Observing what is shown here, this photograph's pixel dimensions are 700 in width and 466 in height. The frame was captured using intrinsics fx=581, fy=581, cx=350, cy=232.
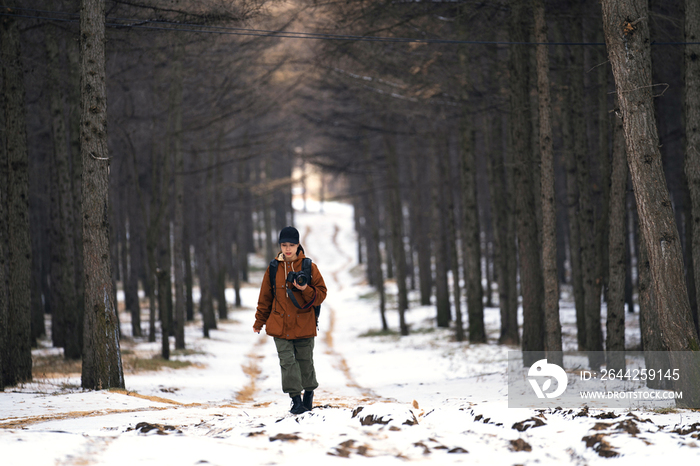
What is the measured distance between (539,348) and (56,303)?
12.5 metres

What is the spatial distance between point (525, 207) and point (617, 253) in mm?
2325

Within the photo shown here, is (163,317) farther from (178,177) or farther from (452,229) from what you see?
(452,229)

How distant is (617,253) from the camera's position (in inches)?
400

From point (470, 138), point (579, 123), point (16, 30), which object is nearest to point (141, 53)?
point (16, 30)

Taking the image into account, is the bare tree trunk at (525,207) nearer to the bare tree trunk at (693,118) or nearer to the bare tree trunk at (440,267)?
the bare tree trunk at (693,118)

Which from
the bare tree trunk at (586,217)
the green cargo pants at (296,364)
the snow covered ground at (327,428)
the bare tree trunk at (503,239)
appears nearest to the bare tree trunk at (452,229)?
the bare tree trunk at (503,239)

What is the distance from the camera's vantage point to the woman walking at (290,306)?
6.30 meters

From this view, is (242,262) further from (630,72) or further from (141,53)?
(630,72)

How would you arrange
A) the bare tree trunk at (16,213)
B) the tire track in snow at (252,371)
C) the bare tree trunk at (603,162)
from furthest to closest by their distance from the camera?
the bare tree trunk at (603,162)
the tire track in snow at (252,371)
the bare tree trunk at (16,213)

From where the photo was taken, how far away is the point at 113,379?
8.99 meters

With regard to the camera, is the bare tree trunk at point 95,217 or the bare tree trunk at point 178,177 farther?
the bare tree trunk at point 178,177

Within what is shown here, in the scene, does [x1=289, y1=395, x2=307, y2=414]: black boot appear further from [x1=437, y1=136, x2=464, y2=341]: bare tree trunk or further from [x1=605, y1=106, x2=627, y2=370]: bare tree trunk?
[x1=437, y1=136, x2=464, y2=341]: bare tree trunk

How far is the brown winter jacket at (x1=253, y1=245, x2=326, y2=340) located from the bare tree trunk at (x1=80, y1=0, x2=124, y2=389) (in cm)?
379
